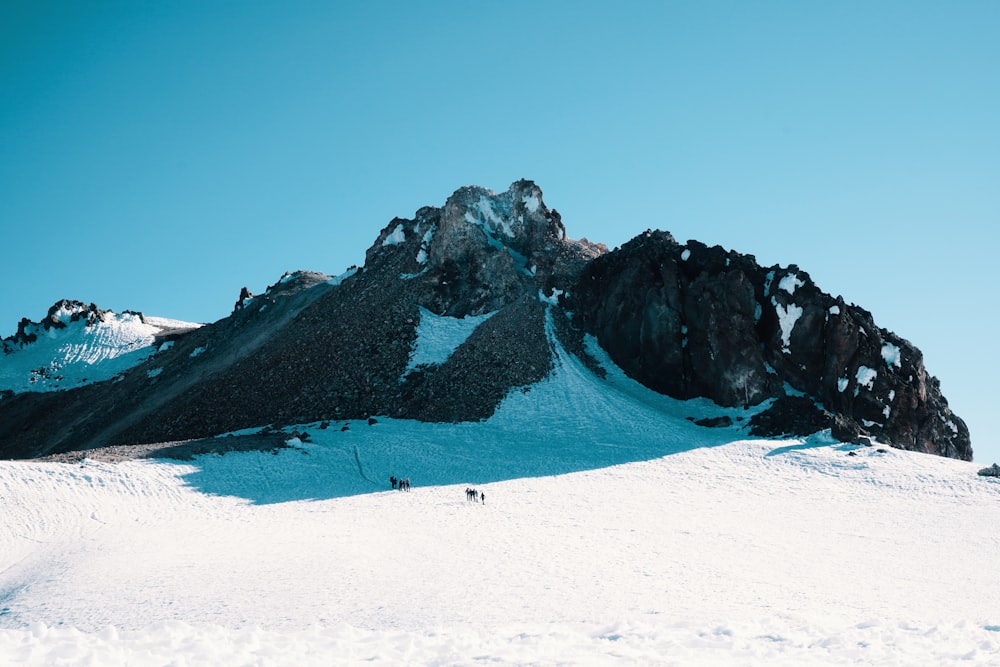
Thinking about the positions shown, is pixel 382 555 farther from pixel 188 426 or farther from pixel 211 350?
pixel 211 350

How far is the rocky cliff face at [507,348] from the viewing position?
54.8m

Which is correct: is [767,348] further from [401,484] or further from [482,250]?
[401,484]

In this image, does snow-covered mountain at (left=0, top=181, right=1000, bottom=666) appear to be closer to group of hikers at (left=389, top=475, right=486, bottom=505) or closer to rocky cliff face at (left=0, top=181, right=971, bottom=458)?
rocky cliff face at (left=0, top=181, right=971, bottom=458)

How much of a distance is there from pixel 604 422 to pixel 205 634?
3989 centimetres

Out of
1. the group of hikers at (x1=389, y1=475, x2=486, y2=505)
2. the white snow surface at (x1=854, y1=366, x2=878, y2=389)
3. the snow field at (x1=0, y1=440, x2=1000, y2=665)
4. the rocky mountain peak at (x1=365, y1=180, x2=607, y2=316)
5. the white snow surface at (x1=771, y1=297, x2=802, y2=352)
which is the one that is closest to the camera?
the snow field at (x1=0, y1=440, x2=1000, y2=665)

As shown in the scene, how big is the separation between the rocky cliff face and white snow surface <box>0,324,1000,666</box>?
6.14 metres

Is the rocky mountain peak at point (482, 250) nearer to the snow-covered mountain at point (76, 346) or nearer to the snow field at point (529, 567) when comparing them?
the snow field at point (529, 567)

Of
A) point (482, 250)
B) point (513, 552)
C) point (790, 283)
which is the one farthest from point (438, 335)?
point (513, 552)

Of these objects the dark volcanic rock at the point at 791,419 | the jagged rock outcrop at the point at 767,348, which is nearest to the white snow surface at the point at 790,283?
the jagged rock outcrop at the point at 767,348

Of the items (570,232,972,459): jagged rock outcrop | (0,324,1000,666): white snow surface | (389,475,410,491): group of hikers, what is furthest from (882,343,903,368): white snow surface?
(389,475,410,491): group of hikers

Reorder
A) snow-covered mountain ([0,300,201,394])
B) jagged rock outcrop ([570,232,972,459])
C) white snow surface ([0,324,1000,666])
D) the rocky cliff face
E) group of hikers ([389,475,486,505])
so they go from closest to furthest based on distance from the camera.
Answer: white snow surface ([0,324,1000,666]), group of hikers ([389,475,486,505]), jagged rock outcrop ([570,232,972,459]), the rocky cliff face, snow-covered mountain ([0,300,201,394])

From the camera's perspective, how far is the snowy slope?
7906 cm

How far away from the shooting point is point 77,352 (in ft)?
279

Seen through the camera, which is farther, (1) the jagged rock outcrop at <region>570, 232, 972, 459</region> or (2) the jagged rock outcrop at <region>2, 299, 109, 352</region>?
(2) the jagged rock outcrop at <region>2, 299, 109, 352</region>
